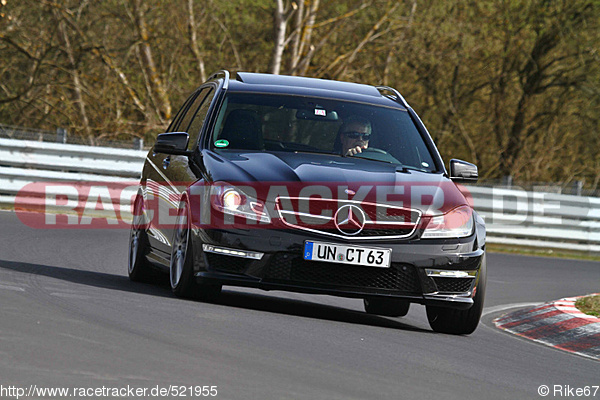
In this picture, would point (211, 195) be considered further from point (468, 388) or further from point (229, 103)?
point (468, 388)

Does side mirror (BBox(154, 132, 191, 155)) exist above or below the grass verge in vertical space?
above

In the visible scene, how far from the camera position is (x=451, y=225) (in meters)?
7.84

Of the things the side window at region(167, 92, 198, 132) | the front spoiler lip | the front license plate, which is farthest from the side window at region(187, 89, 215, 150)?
the front license plate

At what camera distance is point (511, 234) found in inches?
862

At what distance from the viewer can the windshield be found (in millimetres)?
8656

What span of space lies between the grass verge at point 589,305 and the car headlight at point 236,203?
12.1 feet

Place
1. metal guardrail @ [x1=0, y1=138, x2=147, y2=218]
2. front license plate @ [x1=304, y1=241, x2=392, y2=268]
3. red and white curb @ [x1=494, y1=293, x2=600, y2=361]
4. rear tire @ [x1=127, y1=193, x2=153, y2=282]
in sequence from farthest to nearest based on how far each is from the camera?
metal guardrail @ [x1=0, y1=138, x2=147, y2=218] < rear tire @ [x1=127, y1=193, x2=153, y2=282] < red and white curb @ [x1=494, y1=293, x2=600, y2=361] < front license plate @ [x1=304, y1=241, x2=392, y2=268]

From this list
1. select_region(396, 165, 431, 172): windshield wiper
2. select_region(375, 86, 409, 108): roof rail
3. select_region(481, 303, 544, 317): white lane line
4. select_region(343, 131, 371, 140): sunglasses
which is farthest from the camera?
select_region(481, 303, 544, 317): white lane line

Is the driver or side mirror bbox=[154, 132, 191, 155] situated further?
the driver

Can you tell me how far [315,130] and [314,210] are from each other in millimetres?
1500

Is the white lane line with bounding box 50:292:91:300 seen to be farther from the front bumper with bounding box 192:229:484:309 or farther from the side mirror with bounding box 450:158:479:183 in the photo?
the side mirror with bounding box 450:158:479:183

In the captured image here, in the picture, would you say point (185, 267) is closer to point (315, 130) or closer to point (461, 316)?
point (315, 130)

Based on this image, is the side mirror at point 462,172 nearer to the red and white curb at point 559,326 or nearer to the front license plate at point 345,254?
the red and white curb at point 559,326

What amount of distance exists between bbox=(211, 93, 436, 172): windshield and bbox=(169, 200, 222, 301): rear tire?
2.27 feet
